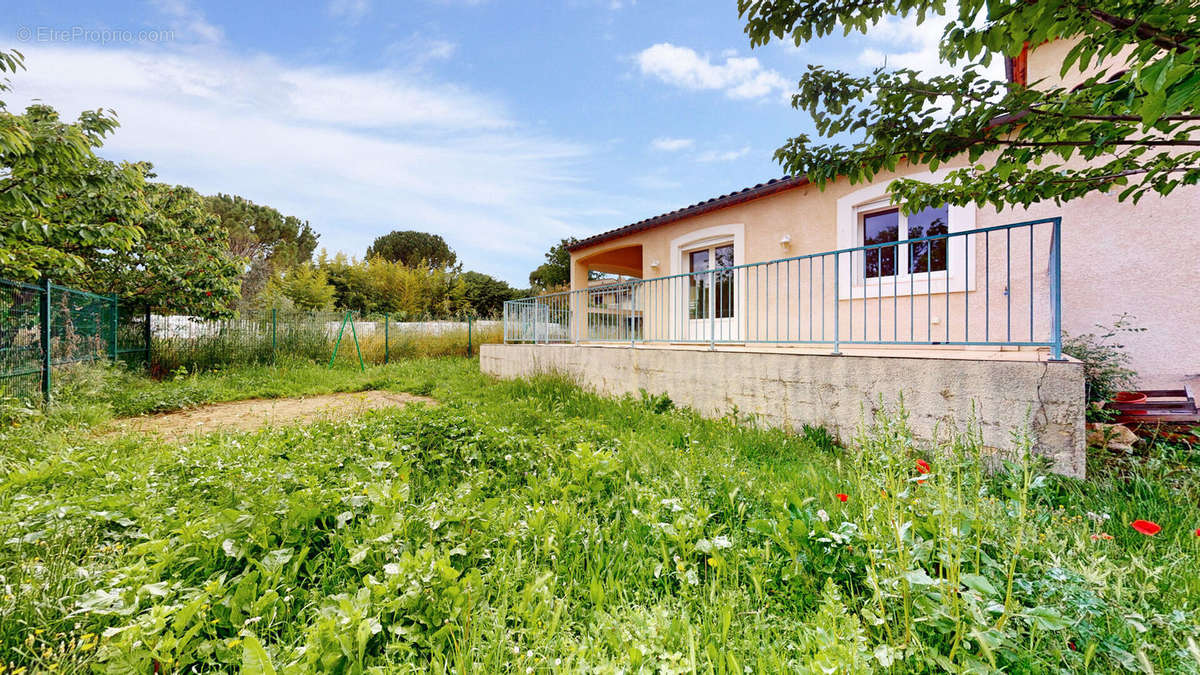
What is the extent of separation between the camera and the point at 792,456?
3.39 metres

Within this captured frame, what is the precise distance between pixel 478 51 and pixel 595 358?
5448 mm

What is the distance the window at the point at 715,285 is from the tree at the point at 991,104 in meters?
4.16

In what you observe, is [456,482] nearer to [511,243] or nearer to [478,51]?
[478,51]

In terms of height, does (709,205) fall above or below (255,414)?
above

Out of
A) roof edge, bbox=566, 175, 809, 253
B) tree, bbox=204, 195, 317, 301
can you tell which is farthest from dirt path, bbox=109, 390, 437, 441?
tree, bbox=204, 195, 317, 301

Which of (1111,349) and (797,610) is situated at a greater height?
(1111,349)

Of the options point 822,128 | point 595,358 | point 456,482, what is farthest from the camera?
point 595,358

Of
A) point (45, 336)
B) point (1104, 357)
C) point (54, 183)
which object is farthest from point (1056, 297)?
point (45, 336)

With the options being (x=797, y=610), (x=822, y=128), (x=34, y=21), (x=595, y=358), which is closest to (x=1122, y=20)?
(x=822, y=128)

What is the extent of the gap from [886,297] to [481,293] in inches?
961

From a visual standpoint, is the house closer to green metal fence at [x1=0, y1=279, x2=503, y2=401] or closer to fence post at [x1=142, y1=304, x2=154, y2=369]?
green metal fence at [x1=0, y1=279, x2=503, y2=401]

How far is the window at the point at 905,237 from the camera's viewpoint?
17.4ft

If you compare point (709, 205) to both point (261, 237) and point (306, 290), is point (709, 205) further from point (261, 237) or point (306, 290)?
point (261, 237)

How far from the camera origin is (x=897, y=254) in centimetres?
529
